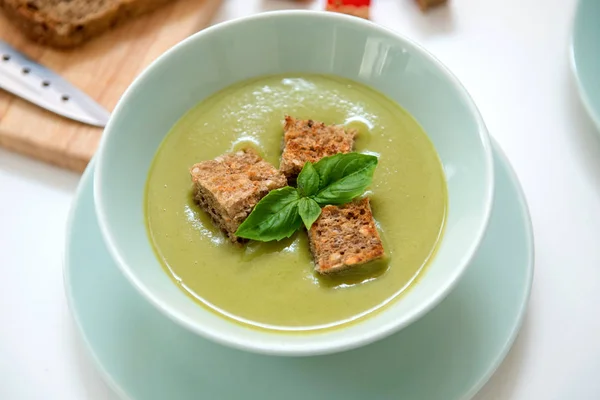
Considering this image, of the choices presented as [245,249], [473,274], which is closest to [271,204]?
[245,249]

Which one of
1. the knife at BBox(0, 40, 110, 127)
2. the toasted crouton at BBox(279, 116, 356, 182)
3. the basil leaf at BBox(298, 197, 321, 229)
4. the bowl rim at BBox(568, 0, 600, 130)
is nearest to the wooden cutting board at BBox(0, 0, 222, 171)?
the knife at BBox(0, 40, 110, 127)

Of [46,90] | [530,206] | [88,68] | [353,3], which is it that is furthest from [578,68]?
[46,90]

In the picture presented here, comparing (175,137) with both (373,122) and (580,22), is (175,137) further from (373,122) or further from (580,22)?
(580,22)

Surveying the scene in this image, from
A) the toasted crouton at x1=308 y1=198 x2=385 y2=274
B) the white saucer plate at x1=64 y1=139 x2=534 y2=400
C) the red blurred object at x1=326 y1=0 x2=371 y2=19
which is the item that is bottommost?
the white saucer plate at x1=64 y1=139 x2=534 y2=400

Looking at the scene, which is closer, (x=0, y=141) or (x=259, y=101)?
(x=259, y=101)

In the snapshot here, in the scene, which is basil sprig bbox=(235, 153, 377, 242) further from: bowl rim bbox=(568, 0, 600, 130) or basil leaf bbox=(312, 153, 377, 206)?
bowl rim bbox=(568, 0, 600, 130)
